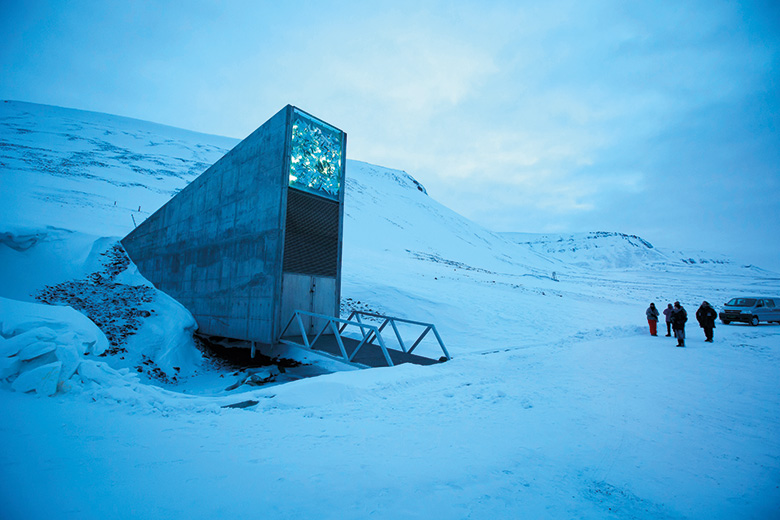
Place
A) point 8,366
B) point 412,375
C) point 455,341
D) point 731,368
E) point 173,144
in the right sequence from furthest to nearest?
point 173,144 → point 455,341 → point 731,368 → point 412,375 → point 8,366

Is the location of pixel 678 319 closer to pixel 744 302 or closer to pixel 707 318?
pixel 707 318

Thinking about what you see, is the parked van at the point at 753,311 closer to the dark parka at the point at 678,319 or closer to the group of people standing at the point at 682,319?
the group of people standing at the point at 682,319

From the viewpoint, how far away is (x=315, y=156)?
9562mm

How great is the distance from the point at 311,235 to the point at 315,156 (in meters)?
2.15

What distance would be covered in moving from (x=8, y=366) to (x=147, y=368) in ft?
14.5

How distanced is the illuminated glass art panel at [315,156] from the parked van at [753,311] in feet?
62.3

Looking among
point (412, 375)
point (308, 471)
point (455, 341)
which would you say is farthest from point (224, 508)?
point (455, 341)

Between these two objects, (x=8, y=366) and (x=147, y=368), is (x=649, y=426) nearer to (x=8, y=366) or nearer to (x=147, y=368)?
(x=8, y=366)

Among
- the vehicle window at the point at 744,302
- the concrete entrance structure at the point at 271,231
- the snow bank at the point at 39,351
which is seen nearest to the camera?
the snow bank at the point at 39,351

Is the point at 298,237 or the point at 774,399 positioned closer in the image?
the point at 774,399

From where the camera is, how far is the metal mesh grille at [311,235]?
352 inches

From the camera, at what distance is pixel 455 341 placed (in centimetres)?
1095

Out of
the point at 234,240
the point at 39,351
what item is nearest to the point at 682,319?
the point at 234,240

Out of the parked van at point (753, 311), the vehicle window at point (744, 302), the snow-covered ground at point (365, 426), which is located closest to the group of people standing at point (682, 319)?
the snow-covered ground at point (365, 426)
